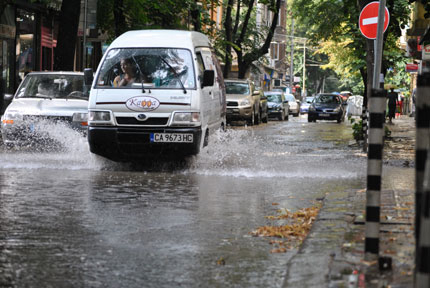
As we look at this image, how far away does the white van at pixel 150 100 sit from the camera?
14133 millimetres

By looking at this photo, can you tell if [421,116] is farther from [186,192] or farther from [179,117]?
[179,117]

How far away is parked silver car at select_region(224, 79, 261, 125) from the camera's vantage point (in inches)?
1436

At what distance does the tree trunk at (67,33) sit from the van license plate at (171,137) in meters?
9.37

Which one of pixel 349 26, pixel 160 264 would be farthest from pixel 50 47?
pixel 160 264

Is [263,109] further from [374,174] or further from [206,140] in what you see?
[374,174]

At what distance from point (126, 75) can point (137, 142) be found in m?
1.29

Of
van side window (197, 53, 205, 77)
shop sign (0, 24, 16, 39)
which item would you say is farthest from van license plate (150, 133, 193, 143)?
shop sign (0, 24, 16, 39)

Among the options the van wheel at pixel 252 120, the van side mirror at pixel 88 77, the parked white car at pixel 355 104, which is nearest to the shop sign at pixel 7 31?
the van wheel at pixel 252 120

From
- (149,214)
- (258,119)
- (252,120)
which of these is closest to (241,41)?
(258,119)

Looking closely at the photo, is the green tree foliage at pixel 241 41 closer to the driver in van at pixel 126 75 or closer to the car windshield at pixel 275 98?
the car windshield at pixel 275 98

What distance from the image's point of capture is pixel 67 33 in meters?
22.8

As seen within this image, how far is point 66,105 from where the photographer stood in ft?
57.2

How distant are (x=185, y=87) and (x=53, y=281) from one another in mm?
8888

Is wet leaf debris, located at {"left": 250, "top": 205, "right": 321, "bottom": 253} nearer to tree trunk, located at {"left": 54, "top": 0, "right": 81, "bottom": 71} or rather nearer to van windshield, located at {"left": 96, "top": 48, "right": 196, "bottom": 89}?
van windshield, located at {"left": 96, "top": 48, "right": 196, "bottom": 89}
